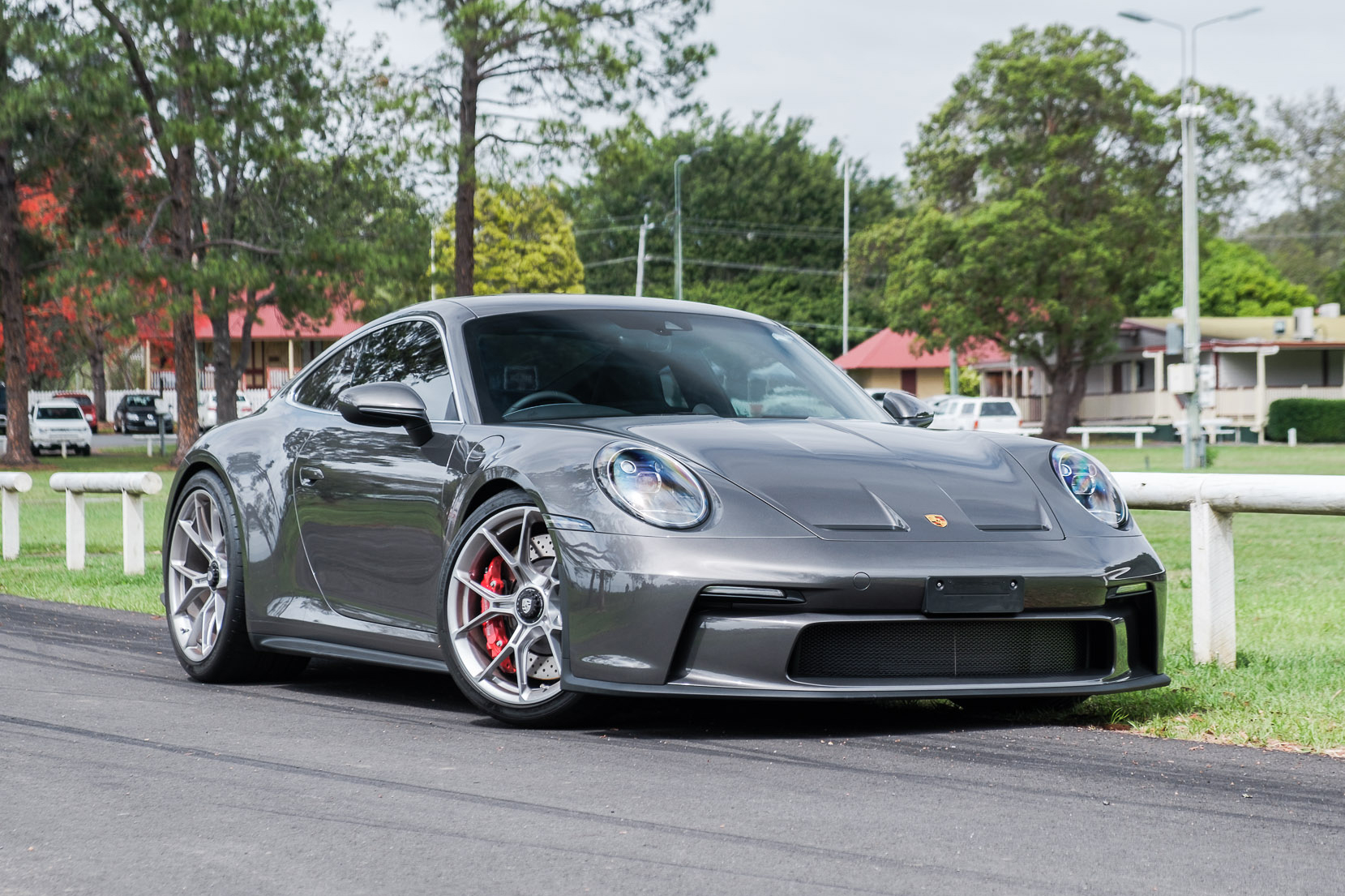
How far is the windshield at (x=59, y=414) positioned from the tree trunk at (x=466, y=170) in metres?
26.7

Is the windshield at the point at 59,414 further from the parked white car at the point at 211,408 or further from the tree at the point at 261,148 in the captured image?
the tree at the point at 261,148

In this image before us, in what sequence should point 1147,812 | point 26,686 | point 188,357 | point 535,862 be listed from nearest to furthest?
point 535,862 < point 1147,812 < point 26,686 < point 188,357

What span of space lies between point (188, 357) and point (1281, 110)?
62.2 m

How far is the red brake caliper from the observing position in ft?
17.2

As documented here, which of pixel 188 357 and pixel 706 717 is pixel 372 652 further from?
pixel 188 357

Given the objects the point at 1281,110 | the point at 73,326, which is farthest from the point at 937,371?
the point at 73,326

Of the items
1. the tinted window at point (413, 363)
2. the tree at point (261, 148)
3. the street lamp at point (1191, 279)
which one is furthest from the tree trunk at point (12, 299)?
the tinted window at point (413, 363)

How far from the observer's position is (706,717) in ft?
17.6

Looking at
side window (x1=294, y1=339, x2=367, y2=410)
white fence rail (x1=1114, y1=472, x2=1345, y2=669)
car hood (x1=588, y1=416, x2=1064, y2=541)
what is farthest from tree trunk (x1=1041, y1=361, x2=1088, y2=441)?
car hood (x1=588, y1=416, x2=1064, y2=541)

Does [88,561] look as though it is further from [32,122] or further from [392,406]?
[32,122]

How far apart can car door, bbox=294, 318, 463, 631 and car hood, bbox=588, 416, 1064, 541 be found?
0.62 metres

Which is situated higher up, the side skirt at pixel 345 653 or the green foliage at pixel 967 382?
the green foliage at pixel 967 382

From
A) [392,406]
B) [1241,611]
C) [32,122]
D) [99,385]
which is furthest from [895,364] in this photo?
[392,406]

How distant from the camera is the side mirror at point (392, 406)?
5.59 meters
